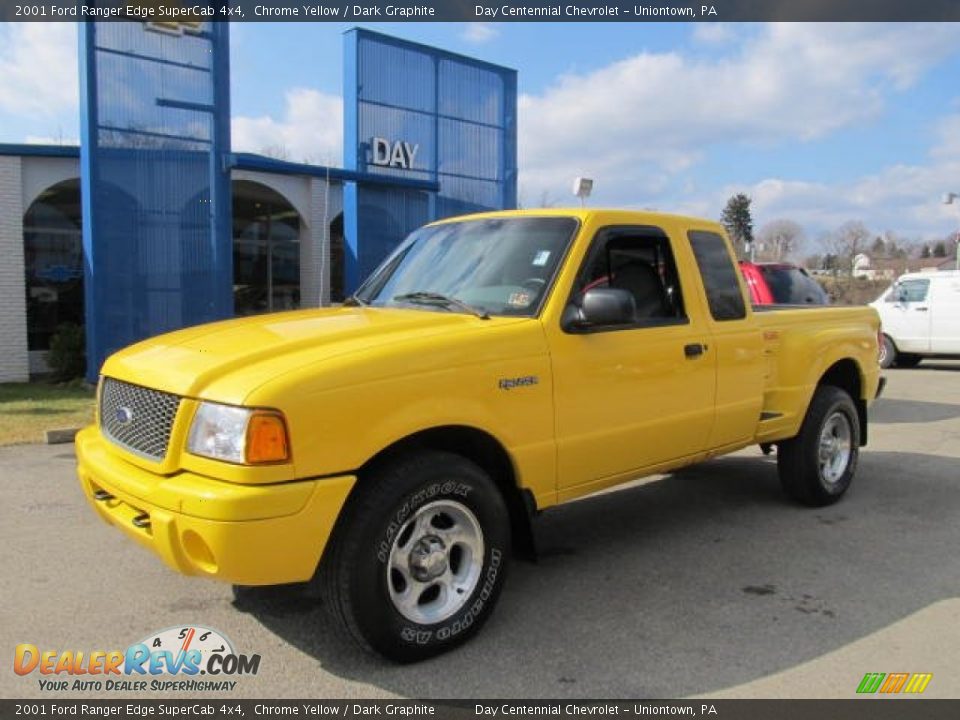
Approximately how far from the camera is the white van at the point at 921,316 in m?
15.9

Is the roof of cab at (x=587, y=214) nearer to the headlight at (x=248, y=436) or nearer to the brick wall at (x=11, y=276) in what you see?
the headlight at (x=248, y=436)

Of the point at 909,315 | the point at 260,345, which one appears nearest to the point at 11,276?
the point at 260,345

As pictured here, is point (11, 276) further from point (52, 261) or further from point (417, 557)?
point (417, 557)

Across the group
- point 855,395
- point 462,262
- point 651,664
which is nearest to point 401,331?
point 462,262

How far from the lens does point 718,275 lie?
5164 mm

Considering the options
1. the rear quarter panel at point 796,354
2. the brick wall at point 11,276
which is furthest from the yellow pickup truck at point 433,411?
the brick wall at point 11,276

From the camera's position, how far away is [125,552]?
493 centimetres

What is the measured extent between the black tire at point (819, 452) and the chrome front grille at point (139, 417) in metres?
4.38

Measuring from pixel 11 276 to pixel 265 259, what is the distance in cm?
715

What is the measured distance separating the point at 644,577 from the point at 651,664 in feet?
3.60

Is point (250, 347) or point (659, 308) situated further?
point (659, 308)

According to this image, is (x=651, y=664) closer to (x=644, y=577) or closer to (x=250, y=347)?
(x=644, y=577)

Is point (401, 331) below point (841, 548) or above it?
above

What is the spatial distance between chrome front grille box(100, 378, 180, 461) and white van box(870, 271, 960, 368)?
15.0m
